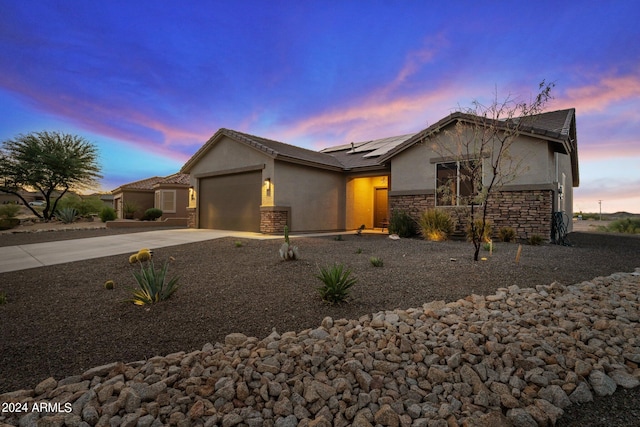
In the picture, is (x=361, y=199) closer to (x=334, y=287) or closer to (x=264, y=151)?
(x=264, y=151)

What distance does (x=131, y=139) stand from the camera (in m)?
15.1

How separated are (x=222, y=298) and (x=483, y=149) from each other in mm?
8578

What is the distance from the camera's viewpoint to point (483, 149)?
893cm

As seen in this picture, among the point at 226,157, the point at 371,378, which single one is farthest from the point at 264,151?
the point at 371,378

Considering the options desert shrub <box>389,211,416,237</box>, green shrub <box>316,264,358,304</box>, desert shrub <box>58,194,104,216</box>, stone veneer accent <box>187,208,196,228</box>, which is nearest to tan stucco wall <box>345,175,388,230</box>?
desert shrub <box>389,211,416,237</box>

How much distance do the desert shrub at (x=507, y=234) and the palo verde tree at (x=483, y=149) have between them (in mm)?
638

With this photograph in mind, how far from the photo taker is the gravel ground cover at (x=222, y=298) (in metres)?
2.74

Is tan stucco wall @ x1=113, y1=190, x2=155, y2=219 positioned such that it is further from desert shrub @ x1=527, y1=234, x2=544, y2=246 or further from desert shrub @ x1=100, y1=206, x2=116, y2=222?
desert shrub @ x1=527, y1=234, x2=544, y2=246

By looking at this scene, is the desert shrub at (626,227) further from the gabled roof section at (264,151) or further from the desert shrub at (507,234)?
the gabled roof section at (264,151)

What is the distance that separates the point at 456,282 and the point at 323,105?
10748 millimetres

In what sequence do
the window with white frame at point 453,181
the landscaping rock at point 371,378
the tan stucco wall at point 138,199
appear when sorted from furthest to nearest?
the tan stucco wall at point 138,199
the window with white frame at point 453,181
the landscaping rock at point 371,378

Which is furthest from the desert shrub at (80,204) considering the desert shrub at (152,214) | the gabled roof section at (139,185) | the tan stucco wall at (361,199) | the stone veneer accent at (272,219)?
the tan stucco wall at (361,199)

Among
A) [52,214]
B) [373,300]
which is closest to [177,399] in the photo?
[373,300]

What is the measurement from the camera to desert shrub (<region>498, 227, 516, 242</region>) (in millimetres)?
9484
